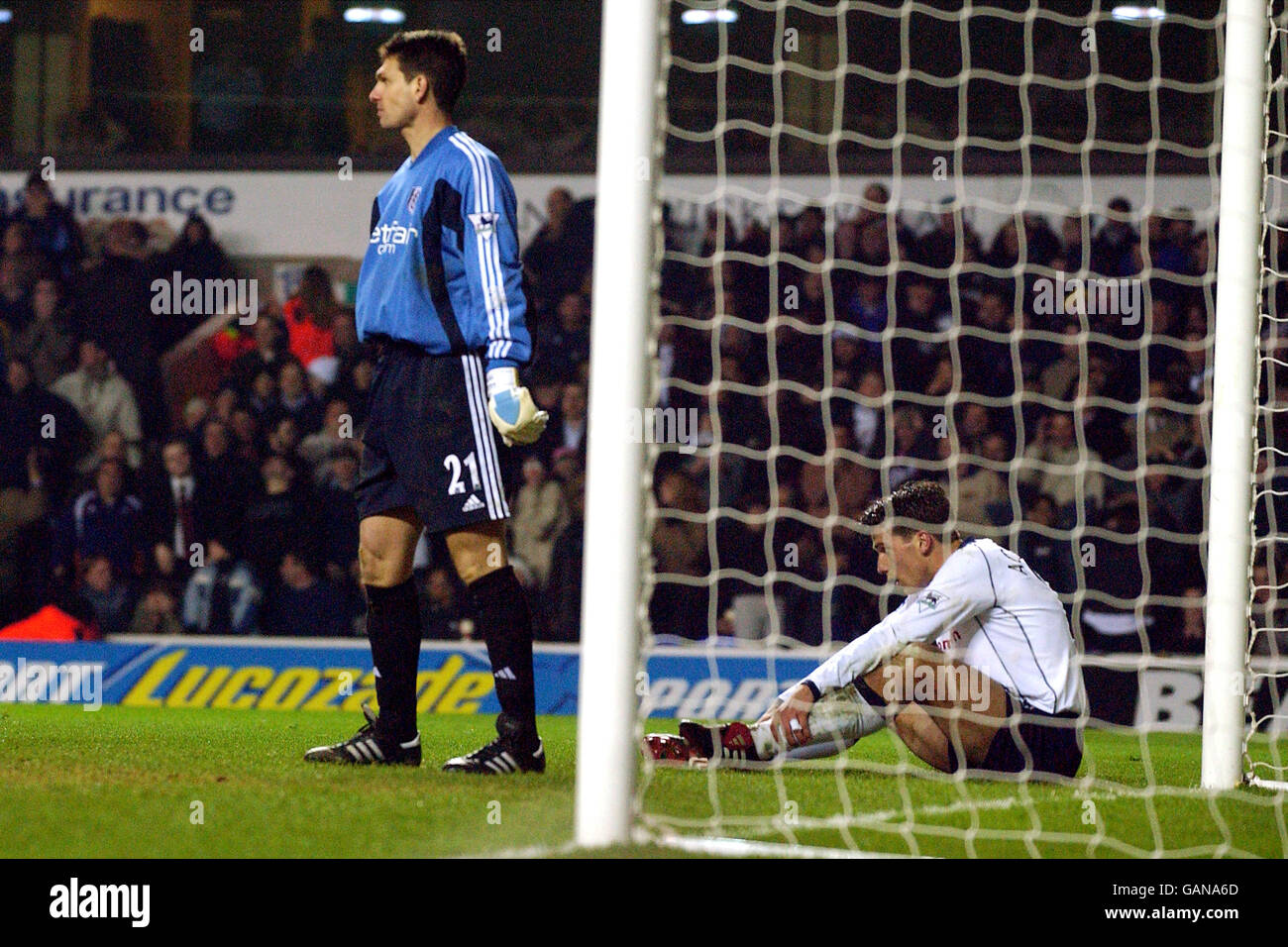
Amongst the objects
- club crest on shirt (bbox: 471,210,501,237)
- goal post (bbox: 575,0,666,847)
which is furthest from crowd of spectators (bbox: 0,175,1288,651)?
goal post (bbox: 575,0,666,847)

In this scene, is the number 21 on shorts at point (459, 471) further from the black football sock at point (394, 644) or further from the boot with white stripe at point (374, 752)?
the boot with white stripe at point (374, 752)

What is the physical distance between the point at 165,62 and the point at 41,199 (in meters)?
1.41

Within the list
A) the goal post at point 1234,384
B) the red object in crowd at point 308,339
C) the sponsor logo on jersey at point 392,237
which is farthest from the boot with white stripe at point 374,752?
the red object in crowd at point 308,339

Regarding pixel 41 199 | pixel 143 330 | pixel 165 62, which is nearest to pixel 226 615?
pixel 143 330

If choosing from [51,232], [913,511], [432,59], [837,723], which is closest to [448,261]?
[432,59]

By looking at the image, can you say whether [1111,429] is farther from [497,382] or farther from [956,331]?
[497,382]

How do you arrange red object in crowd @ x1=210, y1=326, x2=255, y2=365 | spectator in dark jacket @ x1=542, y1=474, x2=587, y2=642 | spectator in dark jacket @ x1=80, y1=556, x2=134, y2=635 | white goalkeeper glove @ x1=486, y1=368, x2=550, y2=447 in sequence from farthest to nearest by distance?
red object in crowd @ x1=210, y1=326, x2=255, y2=365
spectator in dark jacket @ x1=80, y1=556, x2=134, y2=635
spectator in dark jacket @ x1=542, y1=474, x2=587, y2=642
white goalkeeper glove @ x1=486, y1=368, x2=550, y2=447

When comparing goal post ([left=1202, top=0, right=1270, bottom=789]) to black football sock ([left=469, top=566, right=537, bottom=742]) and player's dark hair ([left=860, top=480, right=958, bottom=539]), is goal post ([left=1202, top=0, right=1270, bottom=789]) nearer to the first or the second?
player's dark hair ([left=860, top=480, right=958, bottom=539])

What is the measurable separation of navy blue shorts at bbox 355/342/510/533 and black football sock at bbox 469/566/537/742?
17cm

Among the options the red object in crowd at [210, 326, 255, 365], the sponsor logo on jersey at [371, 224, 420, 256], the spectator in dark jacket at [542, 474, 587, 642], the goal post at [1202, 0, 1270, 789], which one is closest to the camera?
the sponsor logo on jersey at [371, 224, 420, 256]

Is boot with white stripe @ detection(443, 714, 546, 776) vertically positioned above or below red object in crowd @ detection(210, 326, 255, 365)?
below

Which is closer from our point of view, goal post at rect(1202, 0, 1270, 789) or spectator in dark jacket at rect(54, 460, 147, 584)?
goal post at rect(1202, 0, 1270, 789)

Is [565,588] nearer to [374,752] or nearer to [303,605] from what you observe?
[303,605]

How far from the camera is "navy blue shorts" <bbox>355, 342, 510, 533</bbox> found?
3.91 metres
